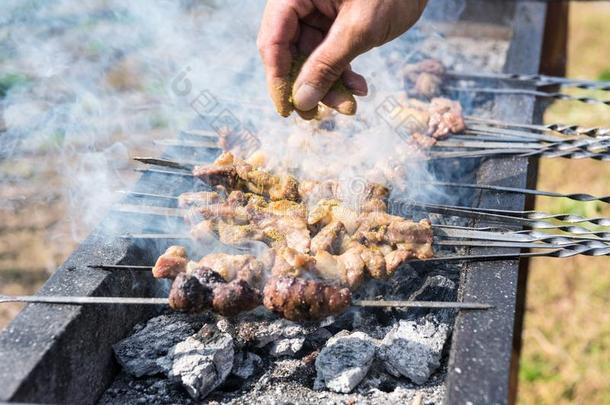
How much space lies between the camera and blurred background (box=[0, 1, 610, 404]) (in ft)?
16.8

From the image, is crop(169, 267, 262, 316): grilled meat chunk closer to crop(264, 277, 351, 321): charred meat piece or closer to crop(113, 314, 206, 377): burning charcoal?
crop(264, 277, 351, 321): charred meat piece

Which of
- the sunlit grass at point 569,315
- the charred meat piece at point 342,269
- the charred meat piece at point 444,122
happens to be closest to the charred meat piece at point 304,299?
the charred meat piece at point 342,269

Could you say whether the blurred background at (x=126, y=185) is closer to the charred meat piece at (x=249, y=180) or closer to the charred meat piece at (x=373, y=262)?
the charred meat piece at (x=249, y=180)

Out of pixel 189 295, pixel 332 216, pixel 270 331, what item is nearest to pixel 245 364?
pixel 270 331

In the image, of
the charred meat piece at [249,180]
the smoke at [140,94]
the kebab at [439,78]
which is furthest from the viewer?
the kebab at [439,78]

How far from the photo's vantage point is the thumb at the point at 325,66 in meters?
2.99

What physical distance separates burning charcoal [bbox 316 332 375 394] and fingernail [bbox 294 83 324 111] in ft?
4.10

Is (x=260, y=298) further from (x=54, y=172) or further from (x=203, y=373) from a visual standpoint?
(x=54, y=172)

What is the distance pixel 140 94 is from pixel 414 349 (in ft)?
17.9

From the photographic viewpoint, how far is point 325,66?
9.92 feet

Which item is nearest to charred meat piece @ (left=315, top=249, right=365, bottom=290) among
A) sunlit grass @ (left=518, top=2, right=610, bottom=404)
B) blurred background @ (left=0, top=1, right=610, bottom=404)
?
blurred background @ (left=0, top=1, right=610, bottom=404)

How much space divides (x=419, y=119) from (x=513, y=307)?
6.69 feet

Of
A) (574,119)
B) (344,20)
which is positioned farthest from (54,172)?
(574,119)

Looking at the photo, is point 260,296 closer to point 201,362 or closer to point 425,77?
point 201,362
